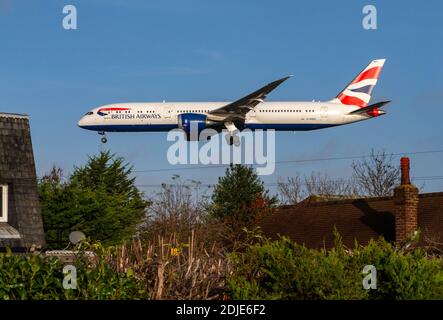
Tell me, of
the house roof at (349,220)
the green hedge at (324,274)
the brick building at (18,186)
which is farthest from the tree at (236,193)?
the green hedge at (324,274)

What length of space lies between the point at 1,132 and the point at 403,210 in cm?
1719

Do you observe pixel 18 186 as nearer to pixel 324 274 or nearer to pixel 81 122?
pixel 324 274

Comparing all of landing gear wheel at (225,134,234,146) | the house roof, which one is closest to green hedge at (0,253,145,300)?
the house roof

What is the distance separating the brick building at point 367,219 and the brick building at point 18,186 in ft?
38.3

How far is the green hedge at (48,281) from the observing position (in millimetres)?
14023

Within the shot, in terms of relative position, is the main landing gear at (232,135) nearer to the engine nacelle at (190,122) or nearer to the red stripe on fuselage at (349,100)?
the engine nacelle at (190,122)

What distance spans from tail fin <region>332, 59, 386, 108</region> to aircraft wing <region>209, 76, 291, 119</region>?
26.1 feet

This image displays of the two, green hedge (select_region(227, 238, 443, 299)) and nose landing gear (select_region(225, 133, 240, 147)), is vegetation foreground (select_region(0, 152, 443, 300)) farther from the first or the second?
nose landing gear (select_region(225, 133, 240, 147))

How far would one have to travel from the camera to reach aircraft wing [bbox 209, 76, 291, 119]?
60406 mm

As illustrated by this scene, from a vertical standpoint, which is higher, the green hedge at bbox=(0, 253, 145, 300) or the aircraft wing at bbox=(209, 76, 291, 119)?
the aircraft wing at bbox=(209, 76, 291, 119)

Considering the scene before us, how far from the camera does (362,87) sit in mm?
70750

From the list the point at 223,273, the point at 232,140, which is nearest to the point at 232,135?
the point at 232,140

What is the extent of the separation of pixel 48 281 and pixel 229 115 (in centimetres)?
4859
